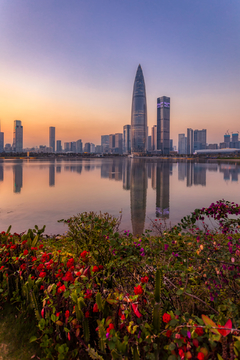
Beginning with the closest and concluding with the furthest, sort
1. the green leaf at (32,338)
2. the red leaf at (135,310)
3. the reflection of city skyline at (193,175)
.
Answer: the red leaf at (135,310) → the green leaf at (32,338) → the reflection of city skyline at (193,175)

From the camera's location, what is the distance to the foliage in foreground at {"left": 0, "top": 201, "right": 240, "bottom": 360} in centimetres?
223

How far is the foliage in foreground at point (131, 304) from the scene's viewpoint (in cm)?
223

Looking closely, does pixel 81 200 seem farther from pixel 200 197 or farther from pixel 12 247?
pixel 12 247

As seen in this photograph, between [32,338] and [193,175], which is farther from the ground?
[193,175]

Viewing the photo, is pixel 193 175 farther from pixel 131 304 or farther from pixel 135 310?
pixel 135 310

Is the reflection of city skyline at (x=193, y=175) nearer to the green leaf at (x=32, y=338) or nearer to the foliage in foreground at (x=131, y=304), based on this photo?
the foliage in foreground at (x=131, y=304)

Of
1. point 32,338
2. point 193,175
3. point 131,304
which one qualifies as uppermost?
point 193,175

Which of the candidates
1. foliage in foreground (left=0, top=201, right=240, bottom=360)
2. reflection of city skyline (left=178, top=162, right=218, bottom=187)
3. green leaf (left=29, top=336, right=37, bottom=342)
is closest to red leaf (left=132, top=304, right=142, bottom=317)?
foliage in foreground (left=0, top=201, right=240, bottom=360)

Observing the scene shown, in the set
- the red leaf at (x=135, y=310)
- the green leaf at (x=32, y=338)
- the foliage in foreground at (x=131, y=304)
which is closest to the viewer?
the foliage in foreground at (x=131, y=304)

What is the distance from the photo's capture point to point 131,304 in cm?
258

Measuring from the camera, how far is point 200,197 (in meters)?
17.2

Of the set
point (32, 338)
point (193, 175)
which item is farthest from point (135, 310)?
point (193, 175)

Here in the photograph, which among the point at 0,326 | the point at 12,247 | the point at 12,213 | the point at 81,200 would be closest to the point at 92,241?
the point at 12,247

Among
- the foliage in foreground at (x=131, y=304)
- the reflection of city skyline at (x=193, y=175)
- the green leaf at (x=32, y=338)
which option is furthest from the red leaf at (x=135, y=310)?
the reflection of city skyline at (x=193, y=175)
